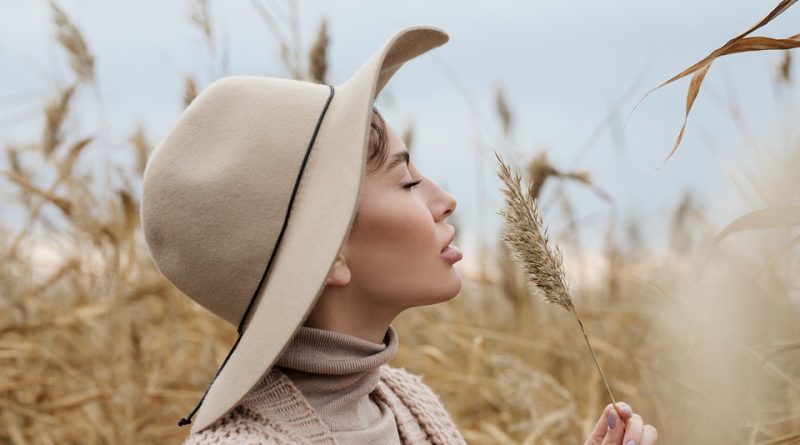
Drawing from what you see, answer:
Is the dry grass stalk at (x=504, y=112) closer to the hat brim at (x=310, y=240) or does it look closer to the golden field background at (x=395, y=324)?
the golden field background at (x=395, y=324)

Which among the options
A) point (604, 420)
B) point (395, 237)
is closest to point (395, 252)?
point (395, 237)

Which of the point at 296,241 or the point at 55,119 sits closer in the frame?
the point at 296,241

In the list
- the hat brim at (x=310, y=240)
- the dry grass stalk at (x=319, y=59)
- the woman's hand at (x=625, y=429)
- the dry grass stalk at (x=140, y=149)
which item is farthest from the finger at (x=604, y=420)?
the dry grass stalk at (x=140, y=149)

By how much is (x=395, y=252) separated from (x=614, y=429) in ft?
1.22

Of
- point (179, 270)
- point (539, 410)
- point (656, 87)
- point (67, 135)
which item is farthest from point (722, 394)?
point (67, 135)

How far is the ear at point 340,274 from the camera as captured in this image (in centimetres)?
136

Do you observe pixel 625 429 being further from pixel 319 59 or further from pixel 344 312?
pixel 319 59

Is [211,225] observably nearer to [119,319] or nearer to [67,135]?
[119,319]

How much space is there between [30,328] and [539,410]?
4.49 feet

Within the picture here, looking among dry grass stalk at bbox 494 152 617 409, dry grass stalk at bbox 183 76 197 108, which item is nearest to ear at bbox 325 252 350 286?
dry grass stalk at bbox 494 152 617 409

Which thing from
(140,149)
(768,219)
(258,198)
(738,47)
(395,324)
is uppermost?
(738,47)

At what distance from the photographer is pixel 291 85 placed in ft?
4.79

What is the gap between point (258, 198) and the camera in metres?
1.36

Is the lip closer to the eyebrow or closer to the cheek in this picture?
the cheek
